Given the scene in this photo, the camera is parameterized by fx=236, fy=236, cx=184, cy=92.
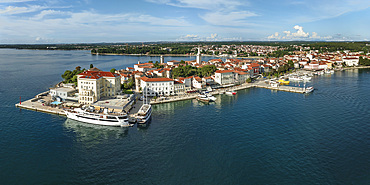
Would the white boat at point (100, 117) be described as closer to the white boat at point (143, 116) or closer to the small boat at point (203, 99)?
the white boat at point (143, 116)

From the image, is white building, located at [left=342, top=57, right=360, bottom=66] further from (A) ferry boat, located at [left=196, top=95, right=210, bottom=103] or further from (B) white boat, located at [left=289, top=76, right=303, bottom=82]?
(A) ferry boat, located at [left=196, top=95, right=210, bottom=103]

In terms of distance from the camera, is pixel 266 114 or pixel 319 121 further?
pixel 266 114

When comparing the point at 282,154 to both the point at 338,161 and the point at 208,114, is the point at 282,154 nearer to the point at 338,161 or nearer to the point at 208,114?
the point at 338,161

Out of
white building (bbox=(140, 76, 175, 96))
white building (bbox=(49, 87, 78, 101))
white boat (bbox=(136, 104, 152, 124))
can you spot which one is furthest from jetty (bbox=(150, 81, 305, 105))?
white building (bbox=(49, 87, 78, 101))

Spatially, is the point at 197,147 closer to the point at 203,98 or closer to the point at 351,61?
the point at 203,98

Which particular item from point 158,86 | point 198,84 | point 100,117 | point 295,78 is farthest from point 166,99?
point 295,78

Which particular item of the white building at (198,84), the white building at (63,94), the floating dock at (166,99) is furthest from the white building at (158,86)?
the white building at (63,94)

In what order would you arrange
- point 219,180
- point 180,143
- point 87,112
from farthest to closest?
point 87,112, point 180,143, point 219,180

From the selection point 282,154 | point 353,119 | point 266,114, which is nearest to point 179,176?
point 282,154
